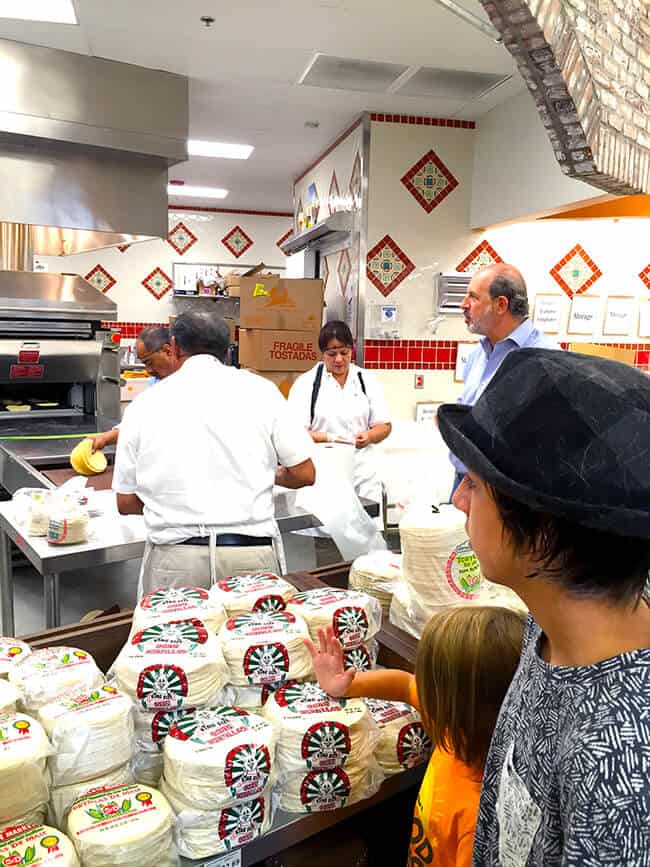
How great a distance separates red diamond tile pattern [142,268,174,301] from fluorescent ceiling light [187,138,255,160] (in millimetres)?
3318

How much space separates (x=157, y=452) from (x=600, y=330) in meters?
4.63

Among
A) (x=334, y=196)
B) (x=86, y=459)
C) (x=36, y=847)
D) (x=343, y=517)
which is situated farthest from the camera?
(x=334, y=196)

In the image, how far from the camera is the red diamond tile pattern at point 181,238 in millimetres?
9844

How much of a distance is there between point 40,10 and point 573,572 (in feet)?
14.3

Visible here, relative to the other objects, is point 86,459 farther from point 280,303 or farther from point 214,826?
point 280,303

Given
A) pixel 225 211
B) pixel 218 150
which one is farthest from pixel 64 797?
pixel 225 211

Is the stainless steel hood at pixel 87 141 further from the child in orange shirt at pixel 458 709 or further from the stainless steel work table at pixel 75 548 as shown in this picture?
the child in orange shirt at pixel 458 709

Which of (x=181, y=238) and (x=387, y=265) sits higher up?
(x=181, y=238)

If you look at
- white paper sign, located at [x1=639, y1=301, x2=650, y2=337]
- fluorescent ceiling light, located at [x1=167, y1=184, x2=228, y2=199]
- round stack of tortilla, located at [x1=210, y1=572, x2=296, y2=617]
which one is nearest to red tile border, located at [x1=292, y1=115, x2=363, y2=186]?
fluorescent ceiling light, located at [x1=167, y1=184, x2=228, y2=199]

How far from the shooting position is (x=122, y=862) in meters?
0.98

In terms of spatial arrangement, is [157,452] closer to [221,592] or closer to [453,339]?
[221,592]

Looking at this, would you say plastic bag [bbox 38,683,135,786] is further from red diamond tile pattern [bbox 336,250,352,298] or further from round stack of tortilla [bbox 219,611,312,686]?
red diamond tile pattern [bbox 336,250,352,298]

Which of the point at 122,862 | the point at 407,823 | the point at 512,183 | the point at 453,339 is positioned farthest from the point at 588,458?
the point at 453,339

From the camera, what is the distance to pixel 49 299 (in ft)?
14.3
